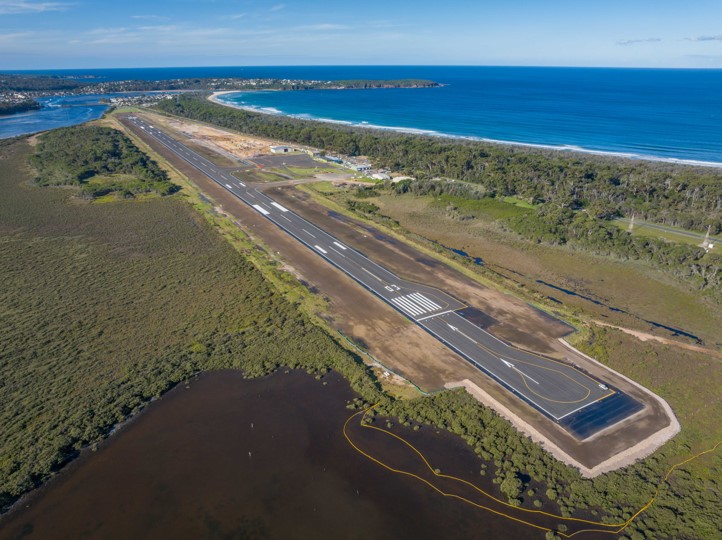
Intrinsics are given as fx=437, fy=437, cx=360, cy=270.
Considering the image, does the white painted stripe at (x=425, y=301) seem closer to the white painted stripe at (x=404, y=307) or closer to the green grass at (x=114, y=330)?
the white painted stripe at (x=404, y=307)

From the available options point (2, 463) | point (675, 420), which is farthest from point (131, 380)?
point (675, 420)

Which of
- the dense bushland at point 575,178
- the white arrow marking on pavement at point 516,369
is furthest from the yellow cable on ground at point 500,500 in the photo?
the dense bushland at point 575,178

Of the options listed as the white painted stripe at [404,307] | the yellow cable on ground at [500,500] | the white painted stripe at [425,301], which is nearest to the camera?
the yellow cable on ground at [500,500]

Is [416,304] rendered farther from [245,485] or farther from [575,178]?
[575,178]

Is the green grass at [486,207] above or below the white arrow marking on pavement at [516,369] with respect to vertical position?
above

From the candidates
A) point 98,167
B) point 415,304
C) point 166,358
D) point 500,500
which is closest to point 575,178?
point 415,304

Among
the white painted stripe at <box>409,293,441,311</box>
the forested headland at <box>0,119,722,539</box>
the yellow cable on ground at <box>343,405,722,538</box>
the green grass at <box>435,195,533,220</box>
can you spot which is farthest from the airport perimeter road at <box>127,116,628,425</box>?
the green grass at <box>435,195,533,220</box>

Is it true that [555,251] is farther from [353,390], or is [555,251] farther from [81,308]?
[81,308]
